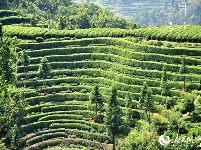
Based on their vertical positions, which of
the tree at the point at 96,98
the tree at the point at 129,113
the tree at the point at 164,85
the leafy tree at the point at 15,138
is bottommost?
the leafy tree at the point at 15,138

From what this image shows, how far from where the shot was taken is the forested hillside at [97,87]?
68.6 metres

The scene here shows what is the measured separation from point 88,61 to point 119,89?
521 inches

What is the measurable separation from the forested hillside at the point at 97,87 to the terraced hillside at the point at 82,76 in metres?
0.19

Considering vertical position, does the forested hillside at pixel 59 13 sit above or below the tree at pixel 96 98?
above

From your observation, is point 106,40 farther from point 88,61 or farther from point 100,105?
point 100,105

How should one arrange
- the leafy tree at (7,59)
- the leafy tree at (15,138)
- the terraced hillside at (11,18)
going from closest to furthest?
the leafy tree at (15,138) → the leafy tree at (7,59) → the terraced hillside at (11,18)

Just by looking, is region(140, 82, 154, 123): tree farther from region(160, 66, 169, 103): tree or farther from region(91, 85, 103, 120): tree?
region(91, 85, 103, 120): tree

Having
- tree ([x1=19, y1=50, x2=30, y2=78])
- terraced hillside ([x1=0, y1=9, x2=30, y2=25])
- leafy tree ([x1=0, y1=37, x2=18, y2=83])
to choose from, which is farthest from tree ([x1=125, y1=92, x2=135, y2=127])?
terraced hillside ([x1=0, y1=9, x2=30, y2=25])

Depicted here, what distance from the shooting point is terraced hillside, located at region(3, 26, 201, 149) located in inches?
2891

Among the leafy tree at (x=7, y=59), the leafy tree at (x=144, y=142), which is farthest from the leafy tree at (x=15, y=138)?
the leafy tree at (x=144, y=142)

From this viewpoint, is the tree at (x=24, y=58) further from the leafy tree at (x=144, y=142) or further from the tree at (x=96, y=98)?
the leafy tree at (x=144, y=142)

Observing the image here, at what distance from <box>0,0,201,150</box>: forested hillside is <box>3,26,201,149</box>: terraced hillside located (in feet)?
0.62

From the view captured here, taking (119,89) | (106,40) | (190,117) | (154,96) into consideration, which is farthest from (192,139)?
(106,40)

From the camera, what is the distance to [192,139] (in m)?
46.7
